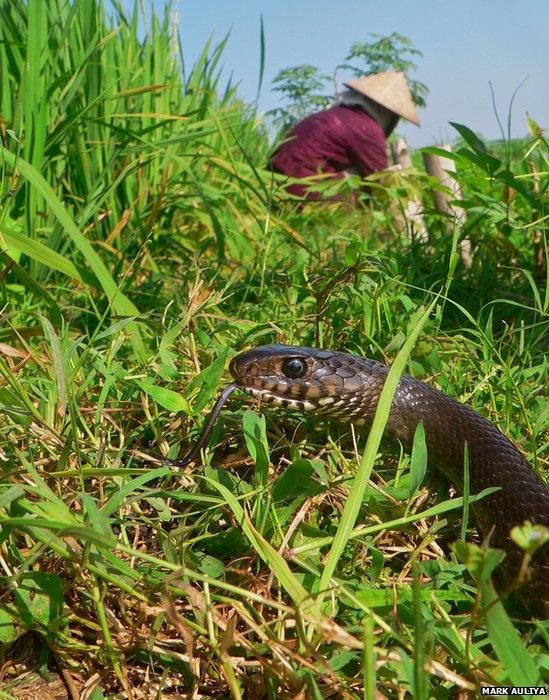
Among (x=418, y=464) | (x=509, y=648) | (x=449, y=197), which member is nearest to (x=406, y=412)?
(x=418, y=464)

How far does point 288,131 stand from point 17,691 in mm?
9066

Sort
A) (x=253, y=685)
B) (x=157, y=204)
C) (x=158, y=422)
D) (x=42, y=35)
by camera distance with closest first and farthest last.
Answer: (x=253, y=685) < (x=158, y=422) < (x=42, y=35) < (x=157, y=204)

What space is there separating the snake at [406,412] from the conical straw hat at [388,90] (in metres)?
9.35

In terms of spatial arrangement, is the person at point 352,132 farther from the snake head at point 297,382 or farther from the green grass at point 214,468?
the snake head at point 297,382

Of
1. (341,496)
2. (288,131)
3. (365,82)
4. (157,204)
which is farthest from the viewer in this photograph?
(365,82)

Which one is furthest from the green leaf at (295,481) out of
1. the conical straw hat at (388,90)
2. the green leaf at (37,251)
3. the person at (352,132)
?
the conical straw hat at (388,90)

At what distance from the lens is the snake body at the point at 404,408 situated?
6.72ft

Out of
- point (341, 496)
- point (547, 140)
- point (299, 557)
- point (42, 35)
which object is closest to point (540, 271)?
point (547, 140)

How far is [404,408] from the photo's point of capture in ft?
7.75

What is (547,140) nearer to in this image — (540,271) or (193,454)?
(540,271)

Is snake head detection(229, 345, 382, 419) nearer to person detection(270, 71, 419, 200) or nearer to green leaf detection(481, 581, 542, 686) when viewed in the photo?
green leaf detection(481, 581, 542, 686)

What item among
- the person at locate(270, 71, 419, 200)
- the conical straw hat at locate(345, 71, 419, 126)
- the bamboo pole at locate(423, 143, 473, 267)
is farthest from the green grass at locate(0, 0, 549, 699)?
the conical straw hat at locate(345, 71, 419, 126)

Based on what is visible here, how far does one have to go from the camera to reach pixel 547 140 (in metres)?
3.40

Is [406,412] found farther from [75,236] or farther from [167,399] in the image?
[75,236]
